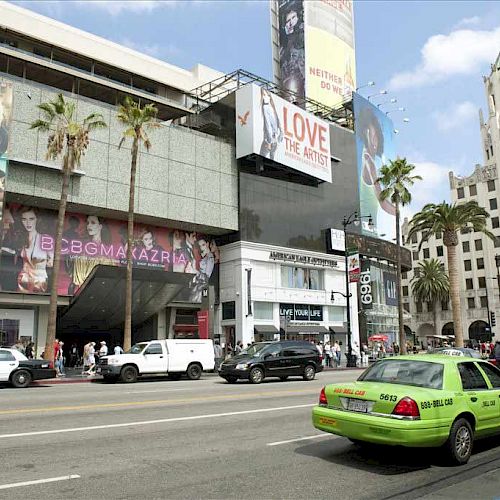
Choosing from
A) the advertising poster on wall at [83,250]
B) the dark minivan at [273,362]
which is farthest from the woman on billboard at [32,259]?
the dark minivan at [273,362]

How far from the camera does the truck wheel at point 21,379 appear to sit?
66.1ft

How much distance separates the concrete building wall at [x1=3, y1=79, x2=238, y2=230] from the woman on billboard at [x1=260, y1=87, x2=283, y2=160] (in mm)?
2946

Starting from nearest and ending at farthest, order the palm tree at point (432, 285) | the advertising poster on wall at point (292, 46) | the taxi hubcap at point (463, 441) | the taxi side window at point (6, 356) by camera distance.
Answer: the taxi hubcap at point (463, 441), the taxi side window at point (6, 356), the advertising poster on wall at point (292, 46), the palm tree at point (432, 285)

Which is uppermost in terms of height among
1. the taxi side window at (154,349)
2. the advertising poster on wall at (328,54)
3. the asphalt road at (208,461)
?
the advertising poster on wall at (328,54)

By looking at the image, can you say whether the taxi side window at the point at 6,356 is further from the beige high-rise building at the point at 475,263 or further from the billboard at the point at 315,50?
the beige high-rise building at the point at 475,263

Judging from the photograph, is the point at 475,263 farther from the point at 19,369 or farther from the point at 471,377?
the point at 471,377

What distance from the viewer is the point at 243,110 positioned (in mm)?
43406

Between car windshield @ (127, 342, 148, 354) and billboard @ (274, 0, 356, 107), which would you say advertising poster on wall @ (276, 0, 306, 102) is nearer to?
billboard @ (274, 0, 356, 107)

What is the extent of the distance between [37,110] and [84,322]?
48.9 ft

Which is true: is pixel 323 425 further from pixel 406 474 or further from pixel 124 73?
pixel 124 73

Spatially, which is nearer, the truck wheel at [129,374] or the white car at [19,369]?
the white car at [19,369]

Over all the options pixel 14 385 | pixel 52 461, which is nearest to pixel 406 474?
pixel 52 461

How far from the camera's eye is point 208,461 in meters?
7.13

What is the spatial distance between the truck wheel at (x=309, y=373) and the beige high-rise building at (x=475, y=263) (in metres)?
64.0
